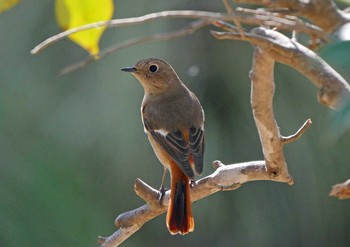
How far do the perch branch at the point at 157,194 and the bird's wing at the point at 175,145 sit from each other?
32 cm

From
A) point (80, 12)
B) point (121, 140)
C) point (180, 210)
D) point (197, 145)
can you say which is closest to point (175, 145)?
point (197, 145)

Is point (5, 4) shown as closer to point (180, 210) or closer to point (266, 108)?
point (266, 108)

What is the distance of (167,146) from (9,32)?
6.11 feet

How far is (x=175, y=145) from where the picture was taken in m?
3.15

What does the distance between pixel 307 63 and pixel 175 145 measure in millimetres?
1768

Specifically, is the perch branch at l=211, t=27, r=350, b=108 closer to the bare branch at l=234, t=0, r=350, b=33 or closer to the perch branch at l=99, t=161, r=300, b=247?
the bare branch at l=234, t=0, r=350, b=33

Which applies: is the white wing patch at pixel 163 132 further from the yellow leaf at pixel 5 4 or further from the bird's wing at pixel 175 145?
the yellow leaf at pixel 5 4

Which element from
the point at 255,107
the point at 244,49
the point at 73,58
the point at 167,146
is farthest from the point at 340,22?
the point at 73,58

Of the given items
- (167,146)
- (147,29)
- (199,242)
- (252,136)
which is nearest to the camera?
(167,146)

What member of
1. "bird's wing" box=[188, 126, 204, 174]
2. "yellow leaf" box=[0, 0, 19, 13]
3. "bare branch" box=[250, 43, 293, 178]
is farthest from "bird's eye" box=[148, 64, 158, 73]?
"yellow leaf" box=[0, 0, 19, 13]

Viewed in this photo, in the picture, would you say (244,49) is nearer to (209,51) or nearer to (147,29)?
(209,51)

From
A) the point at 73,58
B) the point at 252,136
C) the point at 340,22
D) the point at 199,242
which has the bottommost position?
the point at 340,22

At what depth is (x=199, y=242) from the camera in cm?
512

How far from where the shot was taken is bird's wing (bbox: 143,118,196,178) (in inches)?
116
